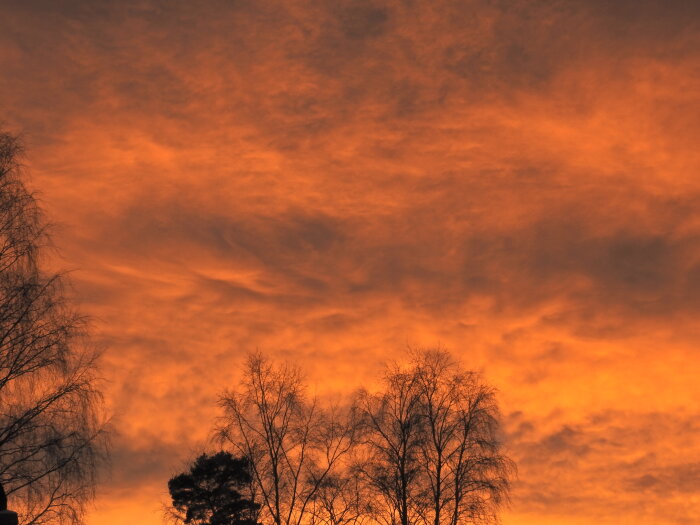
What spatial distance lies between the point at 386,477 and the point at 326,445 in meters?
4.51

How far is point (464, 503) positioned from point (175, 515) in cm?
1902

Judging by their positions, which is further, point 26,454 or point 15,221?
point 15,221

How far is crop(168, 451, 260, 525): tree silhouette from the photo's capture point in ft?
193

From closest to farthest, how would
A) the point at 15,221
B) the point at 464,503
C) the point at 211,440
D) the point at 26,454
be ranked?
1. the point at 26,454
2. the point at 15,221
3. the point at 464,503
4. the point at 211,440

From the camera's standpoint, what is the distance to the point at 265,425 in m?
56.9

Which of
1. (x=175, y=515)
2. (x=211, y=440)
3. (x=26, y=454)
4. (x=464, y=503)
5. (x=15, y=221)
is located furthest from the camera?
(x=175, y=515)

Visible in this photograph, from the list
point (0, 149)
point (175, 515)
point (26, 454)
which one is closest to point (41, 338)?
point (26, 454)

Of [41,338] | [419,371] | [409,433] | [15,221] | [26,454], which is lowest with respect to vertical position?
[26,454]

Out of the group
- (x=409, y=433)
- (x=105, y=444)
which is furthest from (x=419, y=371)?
(x=105, y=444)

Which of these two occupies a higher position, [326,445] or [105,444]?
[326,445]

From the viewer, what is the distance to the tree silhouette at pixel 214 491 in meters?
58.9

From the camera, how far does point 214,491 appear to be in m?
60.5

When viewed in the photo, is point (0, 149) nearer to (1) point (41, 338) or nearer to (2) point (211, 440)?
(1) point (41, 338)

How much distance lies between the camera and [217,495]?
60.4 meters
